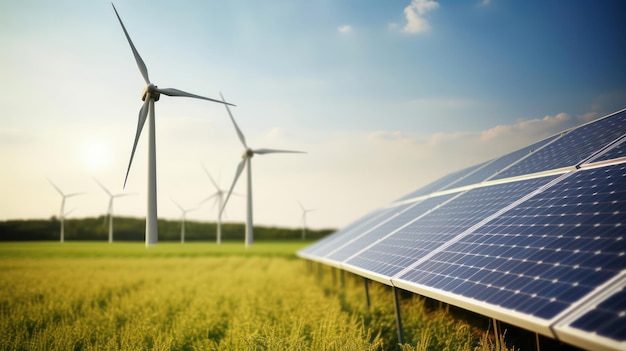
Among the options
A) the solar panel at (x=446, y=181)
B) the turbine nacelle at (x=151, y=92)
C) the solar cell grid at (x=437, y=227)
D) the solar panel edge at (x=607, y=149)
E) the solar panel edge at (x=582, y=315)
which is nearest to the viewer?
the solar panel edge at (x=582, y=315)

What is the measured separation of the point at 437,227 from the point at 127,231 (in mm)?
92301

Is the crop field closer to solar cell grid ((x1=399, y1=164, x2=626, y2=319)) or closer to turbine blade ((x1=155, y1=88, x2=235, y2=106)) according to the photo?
solar cell grid ((x1=399, y1=164, x2=626, y2=319))

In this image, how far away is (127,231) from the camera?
9338cm

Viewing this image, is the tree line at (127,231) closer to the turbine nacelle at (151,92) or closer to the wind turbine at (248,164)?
the wind turbine at (248,164)

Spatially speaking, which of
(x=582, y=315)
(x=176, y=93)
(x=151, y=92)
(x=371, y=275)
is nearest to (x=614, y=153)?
(x=371, y=275)

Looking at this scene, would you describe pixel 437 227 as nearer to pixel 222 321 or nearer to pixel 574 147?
pixel 574 147

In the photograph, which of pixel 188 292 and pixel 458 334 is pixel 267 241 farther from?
pixel 458 334

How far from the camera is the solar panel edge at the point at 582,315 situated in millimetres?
4699

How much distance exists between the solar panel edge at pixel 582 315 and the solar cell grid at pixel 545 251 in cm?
15

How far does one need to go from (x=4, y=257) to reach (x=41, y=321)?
57079 mm

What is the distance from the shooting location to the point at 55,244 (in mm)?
82000

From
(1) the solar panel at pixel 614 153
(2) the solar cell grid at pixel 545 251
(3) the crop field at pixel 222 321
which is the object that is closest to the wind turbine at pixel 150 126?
(3) the crop field at pixel 222 321

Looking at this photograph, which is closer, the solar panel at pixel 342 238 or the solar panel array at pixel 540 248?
the solar panel array at pixel 540 248

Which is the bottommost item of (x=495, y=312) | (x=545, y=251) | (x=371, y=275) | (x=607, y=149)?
(x=371, y=275)
